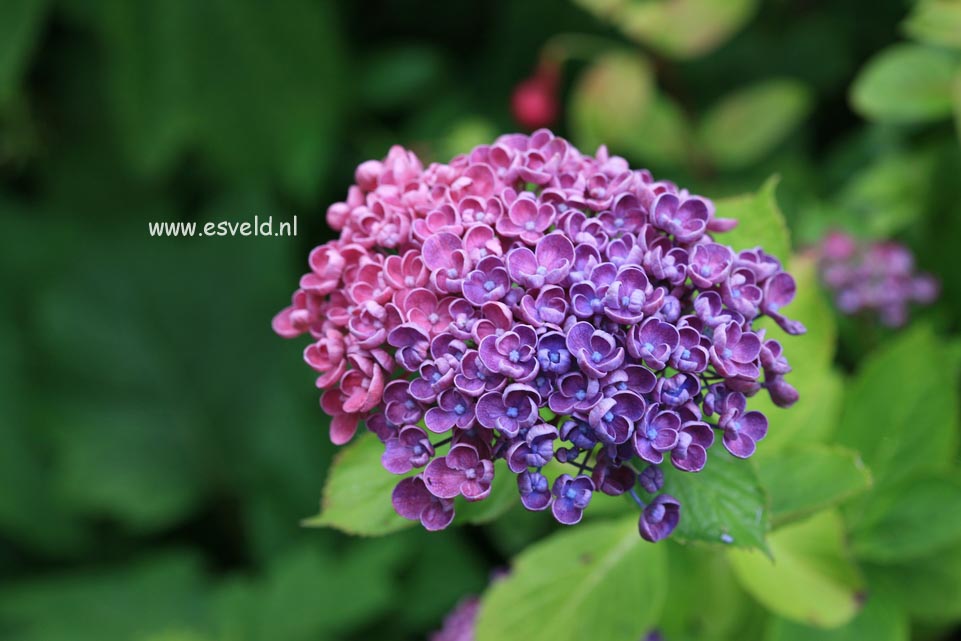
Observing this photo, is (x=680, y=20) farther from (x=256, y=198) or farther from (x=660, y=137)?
(x=256, y=198)

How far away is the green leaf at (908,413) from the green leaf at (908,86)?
66 centimetres

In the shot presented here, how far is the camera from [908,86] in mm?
2352

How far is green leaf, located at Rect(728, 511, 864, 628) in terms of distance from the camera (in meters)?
1.70

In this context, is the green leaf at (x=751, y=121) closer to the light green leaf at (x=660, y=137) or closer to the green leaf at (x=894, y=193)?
the light green leaf at (x=660, y=137)

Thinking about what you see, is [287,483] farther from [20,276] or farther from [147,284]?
[20,276]

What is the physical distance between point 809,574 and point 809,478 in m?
0.30

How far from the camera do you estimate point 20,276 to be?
379 centimetres

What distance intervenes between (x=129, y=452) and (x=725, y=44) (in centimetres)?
277

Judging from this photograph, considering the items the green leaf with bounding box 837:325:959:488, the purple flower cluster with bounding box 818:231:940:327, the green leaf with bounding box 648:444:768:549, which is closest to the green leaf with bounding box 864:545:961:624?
the green leaf with bounding box 837:325:959:488

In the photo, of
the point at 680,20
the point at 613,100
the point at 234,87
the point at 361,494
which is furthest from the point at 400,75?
the point at 361,494

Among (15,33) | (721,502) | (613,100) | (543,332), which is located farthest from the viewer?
(15,33)

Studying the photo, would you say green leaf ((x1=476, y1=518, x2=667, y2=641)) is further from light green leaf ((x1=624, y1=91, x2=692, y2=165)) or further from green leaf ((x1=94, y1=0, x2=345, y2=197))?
green leaf ((x1=94, y1=0, x2=345, y2=197))

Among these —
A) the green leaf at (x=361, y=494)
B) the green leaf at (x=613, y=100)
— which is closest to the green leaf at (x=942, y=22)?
the green leaf at (x=613, y=100)

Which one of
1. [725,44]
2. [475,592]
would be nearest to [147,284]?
[475,592]
